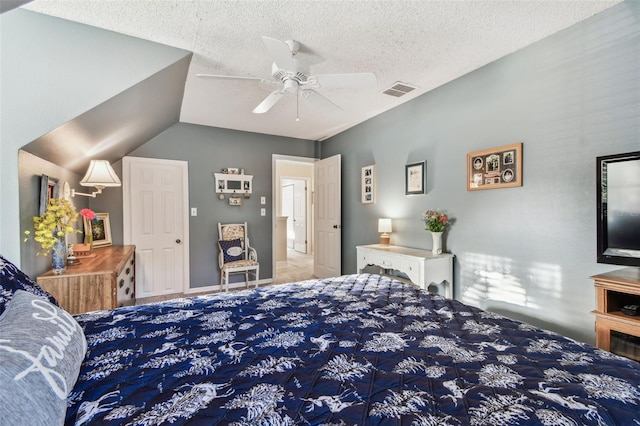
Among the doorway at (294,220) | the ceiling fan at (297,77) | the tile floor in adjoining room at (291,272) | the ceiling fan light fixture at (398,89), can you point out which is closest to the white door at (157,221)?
the tile floor in adjoining room at (291,272)

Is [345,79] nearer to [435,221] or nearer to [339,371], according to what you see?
[435,221]

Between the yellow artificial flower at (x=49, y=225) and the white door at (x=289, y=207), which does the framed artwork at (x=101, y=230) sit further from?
the white door at (x=289, y=207)

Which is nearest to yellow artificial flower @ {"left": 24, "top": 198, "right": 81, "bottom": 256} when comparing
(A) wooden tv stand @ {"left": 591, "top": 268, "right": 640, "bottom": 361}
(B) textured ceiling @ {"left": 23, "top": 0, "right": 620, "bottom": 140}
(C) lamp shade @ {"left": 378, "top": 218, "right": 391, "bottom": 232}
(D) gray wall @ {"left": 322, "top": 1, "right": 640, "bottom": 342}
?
(B) textured ceiling @ {"left": 23, "top": 0, "right": 620, "bottom": 140}

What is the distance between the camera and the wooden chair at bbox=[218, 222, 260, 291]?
413cm

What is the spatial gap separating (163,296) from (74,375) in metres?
3.63

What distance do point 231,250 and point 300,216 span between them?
4370 mm

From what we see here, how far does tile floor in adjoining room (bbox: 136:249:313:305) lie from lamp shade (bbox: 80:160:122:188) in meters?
1.86

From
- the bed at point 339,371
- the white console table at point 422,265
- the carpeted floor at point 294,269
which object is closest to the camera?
the bed at point 339,371

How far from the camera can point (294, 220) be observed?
8.90 meters

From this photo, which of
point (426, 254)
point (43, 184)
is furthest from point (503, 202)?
point (43, 184)

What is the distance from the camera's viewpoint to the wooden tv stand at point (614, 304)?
1654 millimetres

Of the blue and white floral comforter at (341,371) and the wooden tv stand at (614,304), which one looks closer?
the blue and white floral comforter at (341,371)

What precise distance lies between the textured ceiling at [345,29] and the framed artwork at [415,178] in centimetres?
90

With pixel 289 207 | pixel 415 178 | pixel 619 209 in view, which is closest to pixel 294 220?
pixel 289 207
